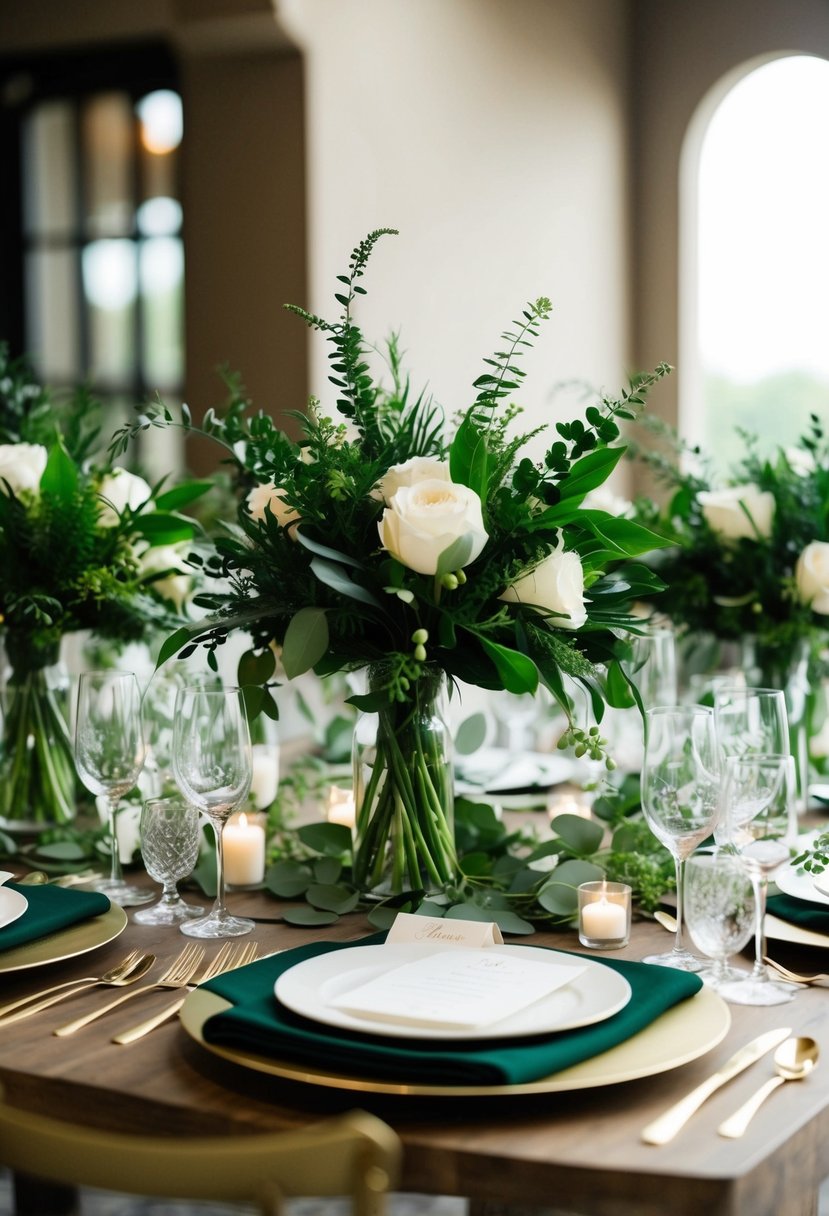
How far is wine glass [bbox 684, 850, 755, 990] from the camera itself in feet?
3.55

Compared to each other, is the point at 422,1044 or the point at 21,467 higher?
the point at 21,467

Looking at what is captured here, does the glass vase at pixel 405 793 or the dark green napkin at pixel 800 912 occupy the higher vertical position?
the glass vase at pixel 405 793

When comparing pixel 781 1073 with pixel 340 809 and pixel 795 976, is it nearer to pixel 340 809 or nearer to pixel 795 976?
pixel 795 976

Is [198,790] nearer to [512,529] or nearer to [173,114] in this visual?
[512,529]

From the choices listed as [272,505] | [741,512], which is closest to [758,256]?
[741,512]

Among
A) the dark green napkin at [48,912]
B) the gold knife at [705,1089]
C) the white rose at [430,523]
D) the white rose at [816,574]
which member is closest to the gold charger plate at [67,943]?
the dark green napkin at [48,912]

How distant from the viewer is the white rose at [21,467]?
1.66 meters

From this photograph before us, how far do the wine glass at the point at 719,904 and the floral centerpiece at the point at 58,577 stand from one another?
0.87 metres

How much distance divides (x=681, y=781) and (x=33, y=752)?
0.92 meters

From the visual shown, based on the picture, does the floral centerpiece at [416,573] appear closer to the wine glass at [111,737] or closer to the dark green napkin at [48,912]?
the wine glass at [111,737]

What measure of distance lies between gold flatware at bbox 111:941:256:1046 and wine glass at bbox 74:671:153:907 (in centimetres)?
22

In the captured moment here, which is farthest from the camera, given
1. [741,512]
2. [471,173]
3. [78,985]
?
[471,173]

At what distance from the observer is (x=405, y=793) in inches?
54.4

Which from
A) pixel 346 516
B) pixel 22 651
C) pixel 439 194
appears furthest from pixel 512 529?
pixel 439 194
